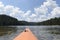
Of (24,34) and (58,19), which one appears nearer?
(24,34)

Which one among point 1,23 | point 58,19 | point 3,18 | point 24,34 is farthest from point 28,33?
point 1,23

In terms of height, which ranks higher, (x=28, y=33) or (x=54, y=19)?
(x=54, y=19)

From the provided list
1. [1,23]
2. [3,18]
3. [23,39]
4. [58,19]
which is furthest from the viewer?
[1,23]

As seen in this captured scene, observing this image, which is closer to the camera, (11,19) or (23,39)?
(23,39)

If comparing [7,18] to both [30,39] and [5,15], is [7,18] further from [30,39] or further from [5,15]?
[30,39]

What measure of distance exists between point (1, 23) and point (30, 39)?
272 feet

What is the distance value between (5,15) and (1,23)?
31.8 feet

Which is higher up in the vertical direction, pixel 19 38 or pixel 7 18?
pixel 7 18

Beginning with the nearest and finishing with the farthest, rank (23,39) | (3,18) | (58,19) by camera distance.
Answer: (23,39) < (58,19) < (3,18)

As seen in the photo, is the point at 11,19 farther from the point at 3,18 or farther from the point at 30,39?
the point at 30,39

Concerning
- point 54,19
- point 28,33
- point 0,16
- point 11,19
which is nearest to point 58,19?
point 54,19

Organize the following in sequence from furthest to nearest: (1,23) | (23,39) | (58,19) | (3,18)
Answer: (1,23), (3,18), (58,19), (23,39)

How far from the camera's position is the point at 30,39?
4.16 ft

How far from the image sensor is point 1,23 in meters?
82.9
